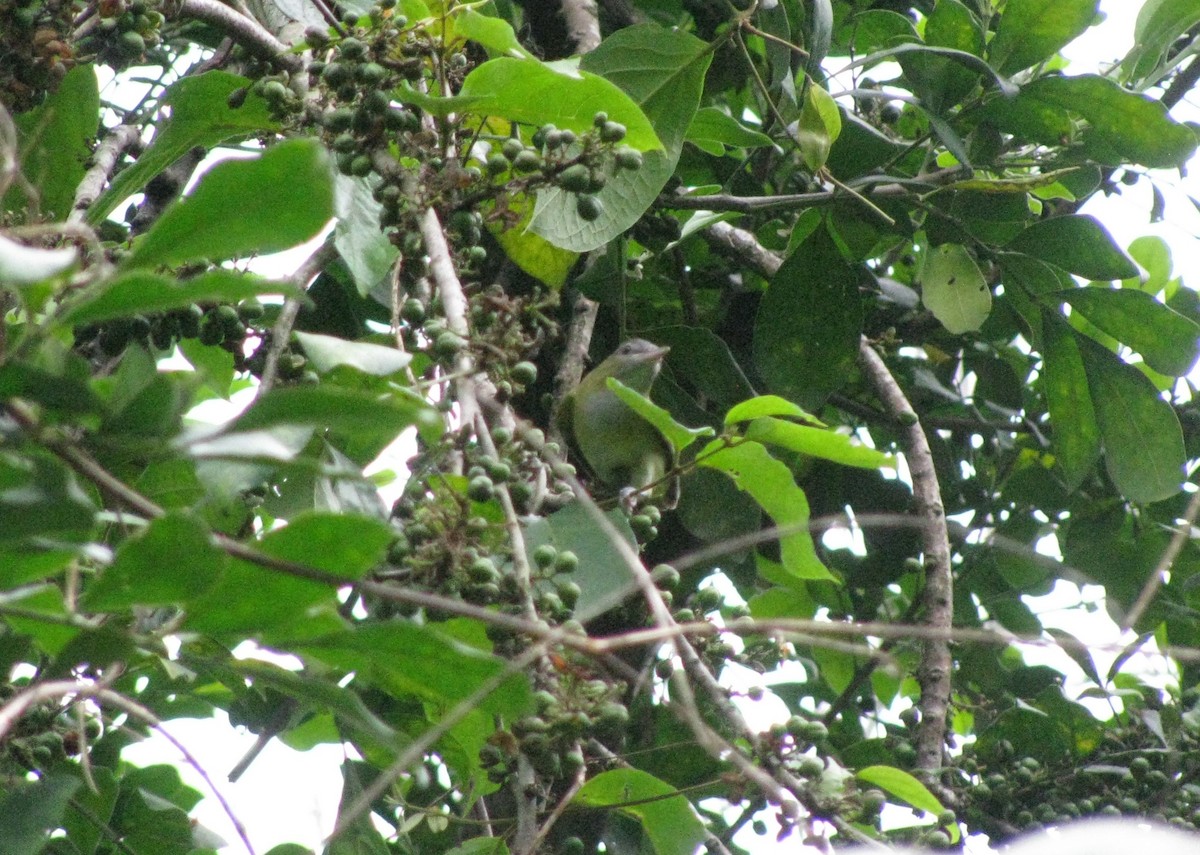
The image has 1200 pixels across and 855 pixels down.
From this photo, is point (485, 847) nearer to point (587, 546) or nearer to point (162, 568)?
point (587, 546)

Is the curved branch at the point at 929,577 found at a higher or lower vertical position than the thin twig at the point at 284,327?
lower

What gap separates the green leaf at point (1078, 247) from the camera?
5.87ft

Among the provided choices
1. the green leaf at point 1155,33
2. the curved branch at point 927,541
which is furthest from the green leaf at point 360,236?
the green leaf at point 1155,33

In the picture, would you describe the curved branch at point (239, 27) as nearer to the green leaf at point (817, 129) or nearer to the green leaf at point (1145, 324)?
the green leaf at point (817, 129)

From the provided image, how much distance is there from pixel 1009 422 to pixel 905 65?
0.91 meters

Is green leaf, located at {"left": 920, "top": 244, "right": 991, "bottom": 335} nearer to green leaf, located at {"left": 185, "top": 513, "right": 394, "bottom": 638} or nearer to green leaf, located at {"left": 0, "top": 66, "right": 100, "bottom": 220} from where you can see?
green leaf, located at {"left": 0, "top": 66, "right": 100, "bottom": 220}

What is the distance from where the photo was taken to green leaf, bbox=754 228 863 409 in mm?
1823

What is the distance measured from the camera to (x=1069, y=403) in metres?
1.90

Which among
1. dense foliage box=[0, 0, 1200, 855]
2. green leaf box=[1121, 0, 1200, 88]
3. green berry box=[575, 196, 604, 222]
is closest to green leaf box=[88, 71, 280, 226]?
dense foliage box=[0, 0, 1200, 855]

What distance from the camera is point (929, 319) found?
7.38 ft

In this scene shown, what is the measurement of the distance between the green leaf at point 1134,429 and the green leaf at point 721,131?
1.95ft

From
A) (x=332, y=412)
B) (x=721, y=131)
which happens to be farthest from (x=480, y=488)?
(x=721, y=131)

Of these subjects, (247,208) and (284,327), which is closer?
(247,208)

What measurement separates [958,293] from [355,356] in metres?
1.20
